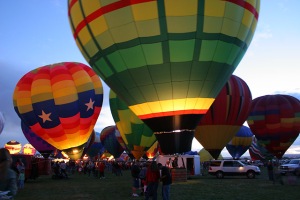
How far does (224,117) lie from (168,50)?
13.1 metres

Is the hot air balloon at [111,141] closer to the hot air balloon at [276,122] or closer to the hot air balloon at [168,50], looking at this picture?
the hot air balloon at [276,122]

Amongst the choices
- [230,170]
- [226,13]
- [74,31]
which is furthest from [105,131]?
[226,13]

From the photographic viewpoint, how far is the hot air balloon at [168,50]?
47.6ft

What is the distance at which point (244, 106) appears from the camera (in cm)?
2742

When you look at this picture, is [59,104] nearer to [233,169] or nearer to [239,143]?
[233,169]

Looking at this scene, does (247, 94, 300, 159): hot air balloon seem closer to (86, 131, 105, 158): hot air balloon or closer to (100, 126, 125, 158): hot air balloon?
(100, 126, 125, 158): hot air balloon

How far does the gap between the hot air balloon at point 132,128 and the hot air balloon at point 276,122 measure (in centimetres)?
1050

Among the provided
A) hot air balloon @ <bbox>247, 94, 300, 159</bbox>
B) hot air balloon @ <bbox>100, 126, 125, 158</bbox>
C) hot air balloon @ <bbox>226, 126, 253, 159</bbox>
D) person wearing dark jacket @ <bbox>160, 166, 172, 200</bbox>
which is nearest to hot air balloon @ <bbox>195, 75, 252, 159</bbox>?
hot air balloon @ <bbox>247, 94, 300, 159</bbox>

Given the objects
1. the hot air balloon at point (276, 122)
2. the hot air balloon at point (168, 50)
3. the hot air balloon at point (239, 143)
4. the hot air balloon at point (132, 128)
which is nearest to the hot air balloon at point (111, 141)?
the hot air balloon at point (239, 143)

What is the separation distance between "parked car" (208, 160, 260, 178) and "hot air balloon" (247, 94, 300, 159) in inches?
435

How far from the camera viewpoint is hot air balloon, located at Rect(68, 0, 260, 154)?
14.5 meters

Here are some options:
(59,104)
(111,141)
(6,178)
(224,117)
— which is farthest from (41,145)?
(6,178)

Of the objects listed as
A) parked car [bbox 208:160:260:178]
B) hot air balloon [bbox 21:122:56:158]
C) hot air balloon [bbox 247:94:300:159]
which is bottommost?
parked car [bbox 208:160:260:178]

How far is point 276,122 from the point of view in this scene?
106ft
